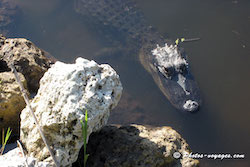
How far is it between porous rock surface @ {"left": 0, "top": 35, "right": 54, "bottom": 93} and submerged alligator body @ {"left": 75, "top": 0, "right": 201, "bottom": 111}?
2.48m

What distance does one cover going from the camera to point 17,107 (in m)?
2.71

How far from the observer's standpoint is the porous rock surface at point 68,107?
1.99 meters

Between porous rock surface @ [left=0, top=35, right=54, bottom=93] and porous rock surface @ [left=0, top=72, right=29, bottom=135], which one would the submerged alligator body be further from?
porous rock surface @ [left=0, top=72, right=29, bottom=135]

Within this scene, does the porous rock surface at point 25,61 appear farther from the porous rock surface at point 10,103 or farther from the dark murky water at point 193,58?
the dark murky water at point 193,58

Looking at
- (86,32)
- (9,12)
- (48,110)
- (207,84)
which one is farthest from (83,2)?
(48,110)

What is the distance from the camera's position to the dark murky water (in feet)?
14.0

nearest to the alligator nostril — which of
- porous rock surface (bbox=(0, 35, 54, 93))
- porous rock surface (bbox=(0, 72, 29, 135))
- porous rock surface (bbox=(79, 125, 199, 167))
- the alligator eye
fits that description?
the alligator eye

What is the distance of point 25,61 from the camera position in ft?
10.9

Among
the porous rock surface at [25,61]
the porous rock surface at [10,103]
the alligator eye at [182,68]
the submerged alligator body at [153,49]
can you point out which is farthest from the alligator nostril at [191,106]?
the porous rock surface at [10,103]

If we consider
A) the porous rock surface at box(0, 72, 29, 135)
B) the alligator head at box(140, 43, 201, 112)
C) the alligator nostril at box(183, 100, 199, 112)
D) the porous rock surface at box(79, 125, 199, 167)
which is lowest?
the alligator nostril at box(183, 100, 199, 112)

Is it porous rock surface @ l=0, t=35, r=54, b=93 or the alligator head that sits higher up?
porous rock surface @ l=0, t=35, r=54, b=93

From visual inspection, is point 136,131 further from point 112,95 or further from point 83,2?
point 83,2

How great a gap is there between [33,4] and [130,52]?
351cm

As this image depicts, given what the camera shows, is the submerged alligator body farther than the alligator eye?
No
